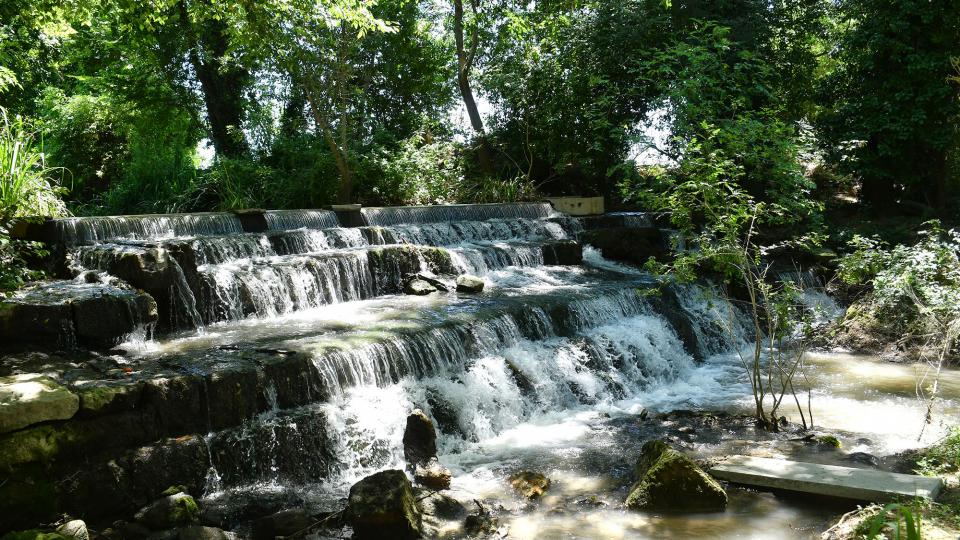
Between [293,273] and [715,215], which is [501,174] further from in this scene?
[715,215]

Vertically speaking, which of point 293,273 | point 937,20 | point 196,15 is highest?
point 937,20

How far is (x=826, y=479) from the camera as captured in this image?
4.72 metres

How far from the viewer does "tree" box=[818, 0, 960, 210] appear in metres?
13.5

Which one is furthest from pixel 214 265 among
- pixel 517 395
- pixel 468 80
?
pixel 468 80

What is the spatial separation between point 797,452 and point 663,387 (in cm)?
260

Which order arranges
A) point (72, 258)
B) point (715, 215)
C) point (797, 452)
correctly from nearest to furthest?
point (797, 452), point (715, 215), point (72, 258)

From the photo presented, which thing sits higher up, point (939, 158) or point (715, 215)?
point (939, 158)

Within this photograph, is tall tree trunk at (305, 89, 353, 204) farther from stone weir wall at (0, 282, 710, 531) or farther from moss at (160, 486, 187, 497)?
moss at (160, 486, 187, 497)

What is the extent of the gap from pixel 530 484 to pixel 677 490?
1059 mm

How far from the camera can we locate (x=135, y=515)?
4.40m

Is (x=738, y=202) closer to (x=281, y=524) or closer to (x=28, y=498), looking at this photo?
(x=281, y=524)

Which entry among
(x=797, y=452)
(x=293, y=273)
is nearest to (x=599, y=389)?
(x=797, y=452)

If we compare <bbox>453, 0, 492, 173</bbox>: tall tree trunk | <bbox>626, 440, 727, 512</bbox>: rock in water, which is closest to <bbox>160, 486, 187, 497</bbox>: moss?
<bbox>626, 440, 727, 512</bbox>: rock in water

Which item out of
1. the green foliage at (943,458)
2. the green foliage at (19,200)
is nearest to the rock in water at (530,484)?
the green foliage at (943,458)
